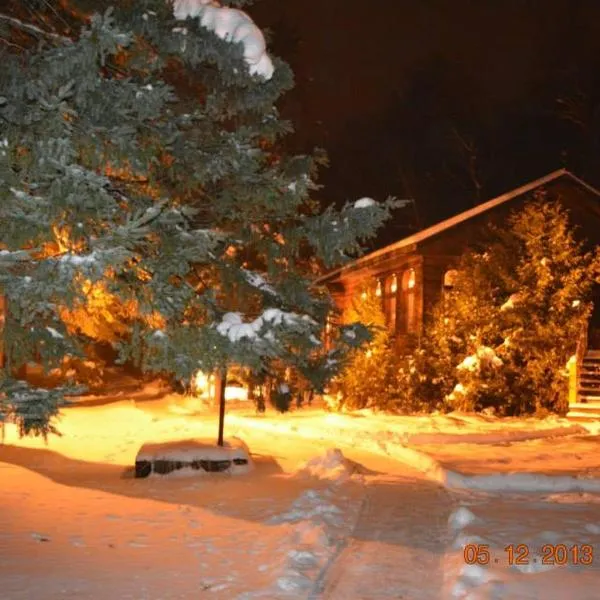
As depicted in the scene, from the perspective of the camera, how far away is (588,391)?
22.6m

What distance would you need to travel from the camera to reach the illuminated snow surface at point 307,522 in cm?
680

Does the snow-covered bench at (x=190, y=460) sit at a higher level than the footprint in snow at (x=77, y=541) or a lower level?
higher

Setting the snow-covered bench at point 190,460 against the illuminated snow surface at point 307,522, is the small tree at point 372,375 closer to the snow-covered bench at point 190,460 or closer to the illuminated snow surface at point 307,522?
the illuminated snow surface at point 307,522

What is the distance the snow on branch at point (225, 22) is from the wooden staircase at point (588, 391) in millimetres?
16163

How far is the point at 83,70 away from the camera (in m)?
6.29

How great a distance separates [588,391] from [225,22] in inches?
706

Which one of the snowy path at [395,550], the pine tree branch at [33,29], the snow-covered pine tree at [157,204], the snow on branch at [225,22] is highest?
the snow on branch at [225,22]

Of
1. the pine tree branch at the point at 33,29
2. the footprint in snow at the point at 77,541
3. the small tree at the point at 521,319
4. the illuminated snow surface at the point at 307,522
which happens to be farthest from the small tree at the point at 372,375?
the pine tree branch at the point at 33,29

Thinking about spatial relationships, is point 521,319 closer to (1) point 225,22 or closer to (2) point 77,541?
(1) point 225,22

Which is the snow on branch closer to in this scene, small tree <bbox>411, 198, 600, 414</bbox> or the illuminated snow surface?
the illuminated snow surface

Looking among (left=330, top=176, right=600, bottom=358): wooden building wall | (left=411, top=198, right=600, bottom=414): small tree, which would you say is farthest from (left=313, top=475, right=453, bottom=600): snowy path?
(left=330, top=176, right=600, bottom=358): wooden building wall

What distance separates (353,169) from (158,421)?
31608 mm

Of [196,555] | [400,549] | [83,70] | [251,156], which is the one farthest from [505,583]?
[83,70]

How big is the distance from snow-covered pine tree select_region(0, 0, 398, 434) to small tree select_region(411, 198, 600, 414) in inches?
538
